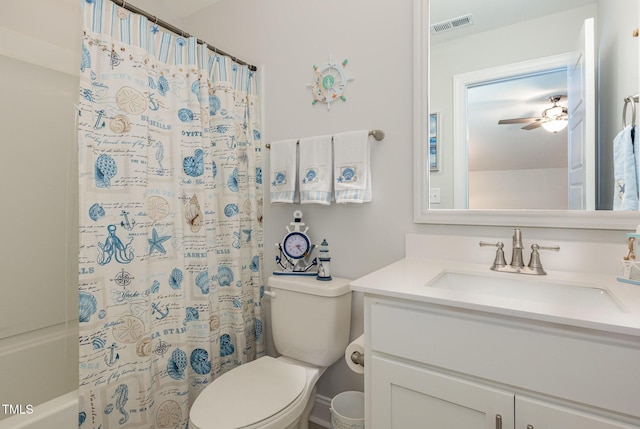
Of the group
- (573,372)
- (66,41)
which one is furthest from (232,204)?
(573,372)

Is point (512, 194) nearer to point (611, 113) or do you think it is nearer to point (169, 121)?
point (611, 113)

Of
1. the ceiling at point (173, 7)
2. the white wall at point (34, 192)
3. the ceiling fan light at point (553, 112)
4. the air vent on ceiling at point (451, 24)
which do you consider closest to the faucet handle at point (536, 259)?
the ceiling fan light at point (553, 112)

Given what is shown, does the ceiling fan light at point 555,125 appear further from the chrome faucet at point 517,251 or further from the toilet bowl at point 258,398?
the toilet bowl at point 258,398

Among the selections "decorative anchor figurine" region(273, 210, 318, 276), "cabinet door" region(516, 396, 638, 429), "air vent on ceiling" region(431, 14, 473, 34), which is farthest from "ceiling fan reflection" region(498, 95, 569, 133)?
"decorative anchor figurine" region(273, 210, 318, 276)

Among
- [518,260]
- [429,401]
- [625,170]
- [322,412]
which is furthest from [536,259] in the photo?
[322,412]

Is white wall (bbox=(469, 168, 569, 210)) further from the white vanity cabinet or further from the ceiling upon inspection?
the ceiling

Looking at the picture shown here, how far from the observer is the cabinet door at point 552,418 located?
0.68m

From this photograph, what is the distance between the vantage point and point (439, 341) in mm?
850

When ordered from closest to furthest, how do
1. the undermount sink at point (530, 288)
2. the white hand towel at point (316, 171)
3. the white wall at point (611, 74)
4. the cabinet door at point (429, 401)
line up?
the cabinet door at point (429, 401) → the undermount sink at point (530, 288) → the white wall at point (611, 74) → the white hand towel at point (316, 171)

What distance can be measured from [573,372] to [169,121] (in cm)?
158

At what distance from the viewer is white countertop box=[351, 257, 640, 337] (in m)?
0.67

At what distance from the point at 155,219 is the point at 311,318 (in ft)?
2.59

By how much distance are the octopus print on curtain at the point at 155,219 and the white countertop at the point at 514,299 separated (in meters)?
0.87

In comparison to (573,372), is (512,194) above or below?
above
